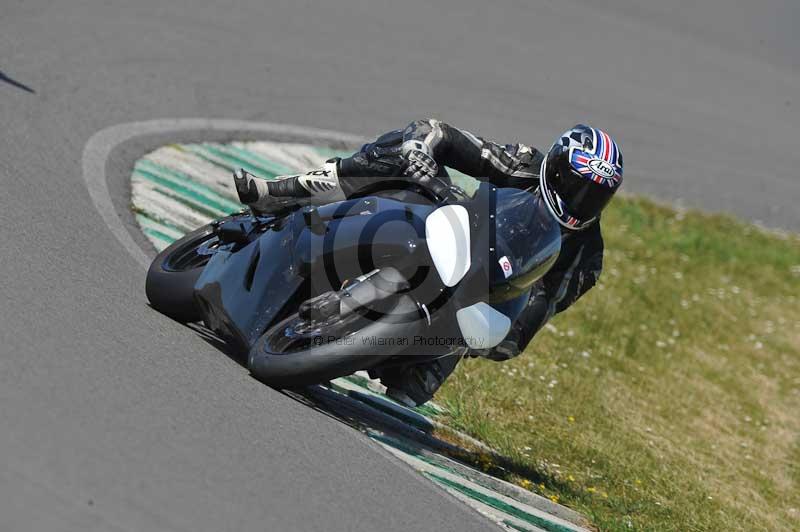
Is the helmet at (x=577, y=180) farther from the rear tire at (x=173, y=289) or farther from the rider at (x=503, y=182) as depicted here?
the rear tire at (x=173, y=289)

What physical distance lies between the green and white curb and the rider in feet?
1.24

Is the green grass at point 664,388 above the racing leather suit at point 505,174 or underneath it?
underneath

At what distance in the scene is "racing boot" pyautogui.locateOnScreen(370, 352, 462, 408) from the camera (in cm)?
557

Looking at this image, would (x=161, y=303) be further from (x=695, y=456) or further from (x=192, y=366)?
(x=695, y=456)

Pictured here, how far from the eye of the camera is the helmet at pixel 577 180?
18.4ft

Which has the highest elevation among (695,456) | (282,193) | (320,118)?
(282,193)

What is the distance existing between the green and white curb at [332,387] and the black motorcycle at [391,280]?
43cm

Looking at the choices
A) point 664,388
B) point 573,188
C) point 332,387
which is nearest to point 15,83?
point 332,387

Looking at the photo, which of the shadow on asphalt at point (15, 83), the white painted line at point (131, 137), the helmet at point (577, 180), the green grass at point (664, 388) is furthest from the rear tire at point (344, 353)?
the shadow on asphalt at point (15, 83)

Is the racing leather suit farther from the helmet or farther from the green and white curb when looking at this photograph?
the green and white curb

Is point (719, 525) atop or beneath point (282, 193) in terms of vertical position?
beneath

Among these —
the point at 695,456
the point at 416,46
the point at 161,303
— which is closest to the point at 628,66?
the point at 416,46

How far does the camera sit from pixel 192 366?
17.1 feet

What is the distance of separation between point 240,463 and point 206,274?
6.33ft
